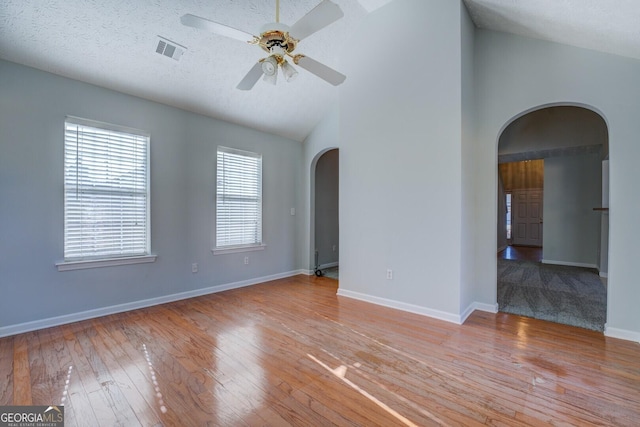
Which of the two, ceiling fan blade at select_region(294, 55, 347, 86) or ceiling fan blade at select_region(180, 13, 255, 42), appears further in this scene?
ceiling fan blade at select_region(294, 55, 347, 86)

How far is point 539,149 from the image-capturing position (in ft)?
17.9

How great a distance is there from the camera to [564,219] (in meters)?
6.41

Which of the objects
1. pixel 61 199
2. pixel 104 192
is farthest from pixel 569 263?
pixel 61 199

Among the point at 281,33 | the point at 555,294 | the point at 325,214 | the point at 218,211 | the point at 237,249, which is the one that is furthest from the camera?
the point at 325,214

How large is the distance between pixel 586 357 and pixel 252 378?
Answer: 2.74 meters

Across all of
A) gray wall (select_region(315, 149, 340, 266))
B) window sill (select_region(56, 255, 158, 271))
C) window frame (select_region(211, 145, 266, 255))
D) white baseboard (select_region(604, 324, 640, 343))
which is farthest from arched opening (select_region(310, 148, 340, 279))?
white baseboard (select_region(604, 324, 640, 343))

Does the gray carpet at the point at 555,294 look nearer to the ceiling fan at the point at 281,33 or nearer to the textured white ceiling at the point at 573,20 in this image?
the textured white ceiling at the point at 573,20

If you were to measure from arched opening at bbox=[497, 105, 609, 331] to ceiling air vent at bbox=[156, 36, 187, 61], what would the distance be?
464 cm

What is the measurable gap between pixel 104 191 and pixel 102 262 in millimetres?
829

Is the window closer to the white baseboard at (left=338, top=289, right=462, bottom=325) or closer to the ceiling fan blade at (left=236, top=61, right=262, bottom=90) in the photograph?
the ceiling fan blade at (left=236, top=61, right=262, bottom=90)

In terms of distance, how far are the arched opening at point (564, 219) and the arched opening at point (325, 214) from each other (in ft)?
10.5

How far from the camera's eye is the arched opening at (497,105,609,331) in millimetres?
3846

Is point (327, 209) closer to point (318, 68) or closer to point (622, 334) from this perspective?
point (318, 68)

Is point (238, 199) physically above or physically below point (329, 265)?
above
